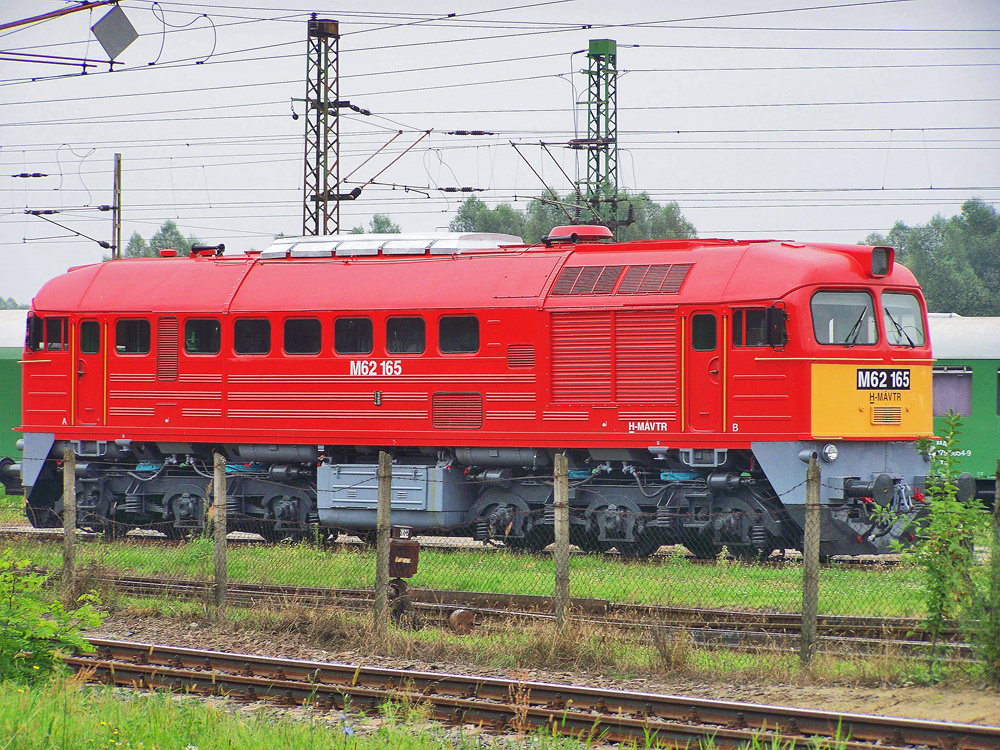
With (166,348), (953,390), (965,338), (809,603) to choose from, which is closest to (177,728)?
(809,603)

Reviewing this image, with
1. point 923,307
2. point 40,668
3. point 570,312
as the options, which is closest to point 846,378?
point 923,307

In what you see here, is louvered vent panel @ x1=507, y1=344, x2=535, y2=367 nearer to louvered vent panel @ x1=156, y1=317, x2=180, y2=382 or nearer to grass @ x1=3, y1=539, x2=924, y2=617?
grass @ x1=3, y1=539, x2=924, y2=617

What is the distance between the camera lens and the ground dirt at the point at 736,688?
30.5 feet

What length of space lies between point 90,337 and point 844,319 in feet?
41.1

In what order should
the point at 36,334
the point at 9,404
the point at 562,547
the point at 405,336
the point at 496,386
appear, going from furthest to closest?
the point at 9,404
the point at 36,334
the point at 405,336
the point at 496,386
the point at 562,547

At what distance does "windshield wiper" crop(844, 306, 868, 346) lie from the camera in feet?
53.8

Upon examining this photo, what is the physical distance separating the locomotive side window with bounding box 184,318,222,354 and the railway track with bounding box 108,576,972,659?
5.33 metres

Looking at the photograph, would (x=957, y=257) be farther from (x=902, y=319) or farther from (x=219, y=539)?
(x=219, y=539)

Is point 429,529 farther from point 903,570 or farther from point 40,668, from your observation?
point 40,668

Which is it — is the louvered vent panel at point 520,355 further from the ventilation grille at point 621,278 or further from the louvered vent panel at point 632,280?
the louvered vent panel at point 632,280

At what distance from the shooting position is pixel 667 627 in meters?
11.5

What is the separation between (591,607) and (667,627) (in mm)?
1889

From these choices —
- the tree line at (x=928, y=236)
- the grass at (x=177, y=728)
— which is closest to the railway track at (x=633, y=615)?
the grass at (x=177, y=728)

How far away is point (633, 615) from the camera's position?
12828mm
